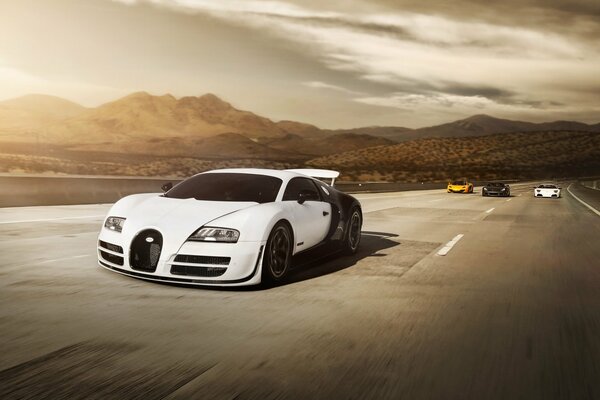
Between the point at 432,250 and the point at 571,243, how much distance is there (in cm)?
354

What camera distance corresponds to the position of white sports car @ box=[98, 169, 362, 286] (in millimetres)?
6684

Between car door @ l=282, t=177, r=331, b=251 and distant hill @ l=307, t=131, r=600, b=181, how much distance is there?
130832mm

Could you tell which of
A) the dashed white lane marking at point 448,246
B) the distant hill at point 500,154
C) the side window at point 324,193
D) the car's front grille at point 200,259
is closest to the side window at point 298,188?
the side window at point 324,193

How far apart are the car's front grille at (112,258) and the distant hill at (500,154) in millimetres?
132921

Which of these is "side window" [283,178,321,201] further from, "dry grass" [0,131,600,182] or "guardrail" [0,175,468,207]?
"dry grass" [0,131,600,182]

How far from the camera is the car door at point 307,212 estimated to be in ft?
26.0

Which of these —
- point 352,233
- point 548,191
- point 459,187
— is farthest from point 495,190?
point 352,233

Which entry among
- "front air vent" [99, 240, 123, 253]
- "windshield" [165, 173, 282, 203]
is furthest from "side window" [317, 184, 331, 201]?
"front air vent" [99, 240, 123, 253]

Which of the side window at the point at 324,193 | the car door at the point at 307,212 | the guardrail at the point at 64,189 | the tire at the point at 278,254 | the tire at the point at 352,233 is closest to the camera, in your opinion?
the tire at the point at 278,254

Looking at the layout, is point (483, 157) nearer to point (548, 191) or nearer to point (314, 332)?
point (548, 191)

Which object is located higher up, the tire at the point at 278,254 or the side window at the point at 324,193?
the side window at the point at 324,193

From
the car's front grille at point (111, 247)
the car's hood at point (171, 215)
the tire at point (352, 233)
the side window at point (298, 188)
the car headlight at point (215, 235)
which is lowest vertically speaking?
the tire at point (352, 233)

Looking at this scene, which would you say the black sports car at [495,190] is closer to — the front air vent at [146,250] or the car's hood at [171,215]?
the car's hood at [171,215]

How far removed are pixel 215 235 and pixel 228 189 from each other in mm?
2513
